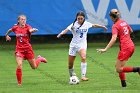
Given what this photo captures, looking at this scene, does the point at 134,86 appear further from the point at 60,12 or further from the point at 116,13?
the point at 60,12

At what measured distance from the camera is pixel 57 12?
25.0 metres

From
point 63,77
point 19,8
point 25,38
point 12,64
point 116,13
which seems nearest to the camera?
point 116,13

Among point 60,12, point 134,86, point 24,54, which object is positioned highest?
point 60,12

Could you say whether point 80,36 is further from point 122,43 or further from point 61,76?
point 122,43

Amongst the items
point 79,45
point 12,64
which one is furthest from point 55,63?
point 79,45

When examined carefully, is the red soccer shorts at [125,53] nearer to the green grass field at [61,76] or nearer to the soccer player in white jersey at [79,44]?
the green grass field at [61,76]

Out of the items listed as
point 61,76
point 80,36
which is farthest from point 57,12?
point 80,36

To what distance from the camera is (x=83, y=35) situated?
47.1 feet

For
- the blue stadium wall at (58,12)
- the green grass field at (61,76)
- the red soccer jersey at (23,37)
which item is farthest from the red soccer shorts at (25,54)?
the blue stadium wall at (58,12)

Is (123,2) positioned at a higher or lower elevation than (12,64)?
higher

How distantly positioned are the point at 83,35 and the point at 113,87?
7.19 feet

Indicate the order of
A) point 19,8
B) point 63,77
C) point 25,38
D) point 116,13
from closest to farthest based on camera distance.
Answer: point 116,13
point 25,38
point 63,77
point 19,8

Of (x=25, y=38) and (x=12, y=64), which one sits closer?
(x=25, y=38)

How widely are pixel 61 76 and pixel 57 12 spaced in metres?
9.78
